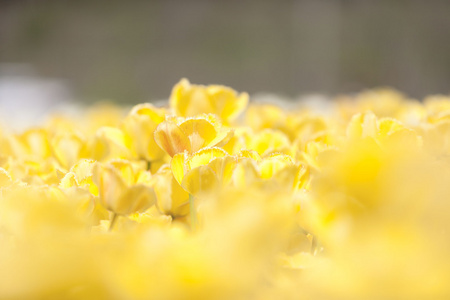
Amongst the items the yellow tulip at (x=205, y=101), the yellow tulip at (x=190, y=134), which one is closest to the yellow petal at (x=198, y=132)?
the yellow tulip at (x=190, y=134)

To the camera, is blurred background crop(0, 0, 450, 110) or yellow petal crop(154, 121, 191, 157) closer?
yellow petal crop(154, 121, 191, 157)

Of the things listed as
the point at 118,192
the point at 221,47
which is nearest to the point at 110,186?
the point at 118,192

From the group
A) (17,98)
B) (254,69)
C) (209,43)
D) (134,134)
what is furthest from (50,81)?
(134,134)

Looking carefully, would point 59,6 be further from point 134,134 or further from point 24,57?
point 134,134

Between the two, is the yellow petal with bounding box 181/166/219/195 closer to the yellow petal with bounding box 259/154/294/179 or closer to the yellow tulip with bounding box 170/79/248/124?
the yellow petal with bounding box 259/154/294/179

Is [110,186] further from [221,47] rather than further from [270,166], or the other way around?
[221,47]

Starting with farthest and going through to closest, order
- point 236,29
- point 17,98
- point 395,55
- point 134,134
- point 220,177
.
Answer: point 236,29
point 395,55
point 17,98
point 134,134
point 220,177

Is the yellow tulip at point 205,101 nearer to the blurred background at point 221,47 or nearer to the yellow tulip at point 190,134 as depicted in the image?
the yellow tulip at point 190,134

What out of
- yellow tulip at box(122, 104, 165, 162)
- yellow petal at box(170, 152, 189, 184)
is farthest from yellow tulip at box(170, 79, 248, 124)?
yellow petal at box(170, 152, 189, 184)

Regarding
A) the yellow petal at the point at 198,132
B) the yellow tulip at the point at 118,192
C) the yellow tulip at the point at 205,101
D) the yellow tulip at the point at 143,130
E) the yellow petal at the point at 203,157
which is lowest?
the yellow tulip at the point at 118,192
